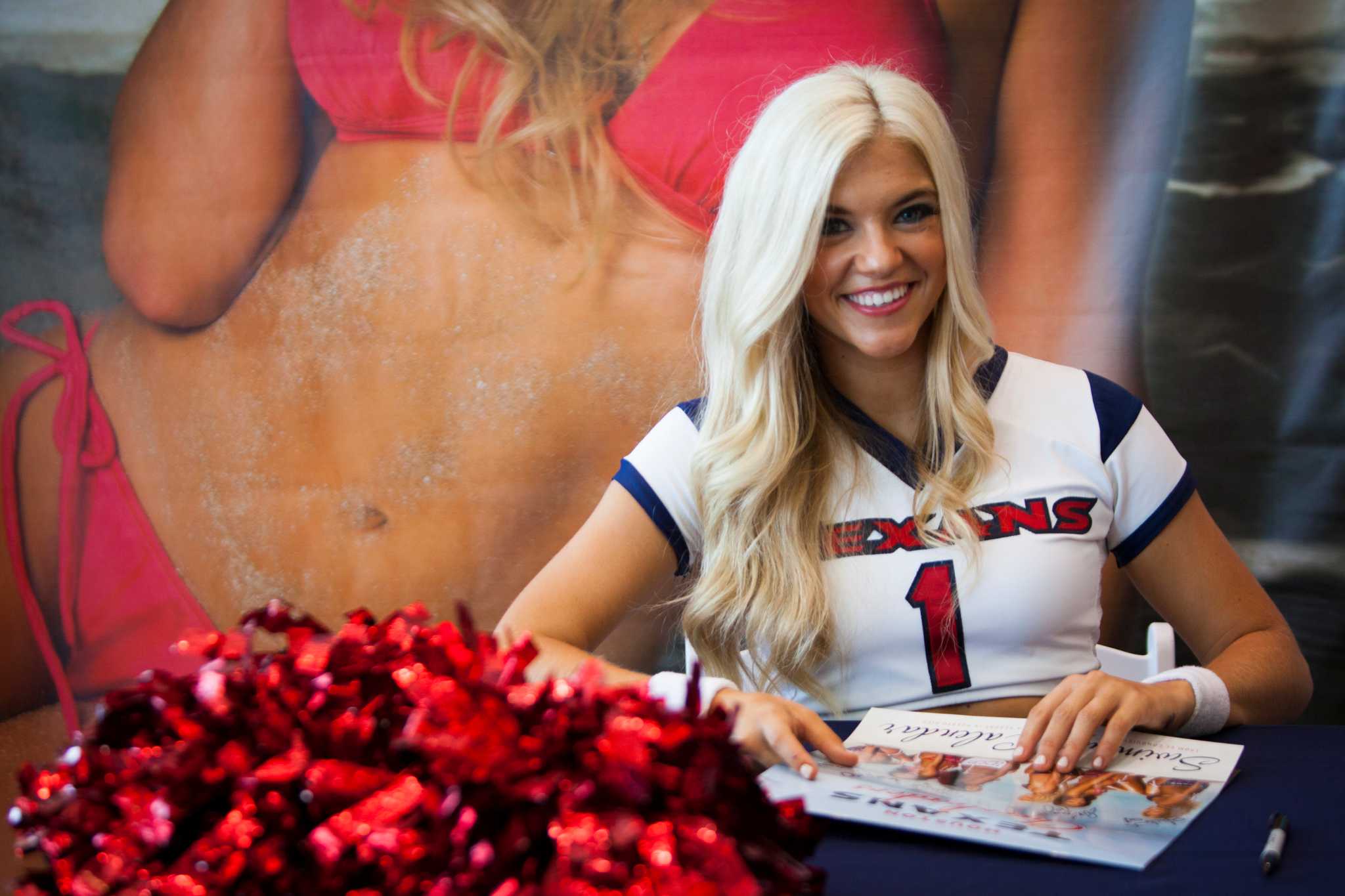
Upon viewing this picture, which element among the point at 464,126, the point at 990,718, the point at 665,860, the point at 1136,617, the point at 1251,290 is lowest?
the point at 1136,617

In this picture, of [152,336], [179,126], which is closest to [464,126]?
[179,126]

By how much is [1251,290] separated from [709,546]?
1.40 m

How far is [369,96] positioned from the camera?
103 inches

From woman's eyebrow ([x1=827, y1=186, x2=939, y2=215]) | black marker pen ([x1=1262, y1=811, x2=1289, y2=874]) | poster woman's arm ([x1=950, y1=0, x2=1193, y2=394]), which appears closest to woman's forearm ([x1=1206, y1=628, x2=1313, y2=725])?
black marker pen ([x1=1262, y1=811, x2=1289, y2=874])

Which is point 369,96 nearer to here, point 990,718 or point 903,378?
point 903,378

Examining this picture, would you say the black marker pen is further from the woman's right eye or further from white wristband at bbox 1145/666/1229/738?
the woman's right eye

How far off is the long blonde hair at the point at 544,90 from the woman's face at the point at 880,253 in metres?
1.00

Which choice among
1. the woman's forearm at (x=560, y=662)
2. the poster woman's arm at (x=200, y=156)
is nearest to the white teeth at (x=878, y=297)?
the woman's forearm at (x=560, y=662)

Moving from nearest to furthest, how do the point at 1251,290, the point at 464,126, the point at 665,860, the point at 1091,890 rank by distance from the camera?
the point at 665,860 < the point at 1091,890 < the point at 1251,290 < the point at 464,126

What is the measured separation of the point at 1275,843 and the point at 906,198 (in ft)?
3.32

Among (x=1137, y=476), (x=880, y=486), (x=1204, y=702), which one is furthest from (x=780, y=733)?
(x=1137, y=476)

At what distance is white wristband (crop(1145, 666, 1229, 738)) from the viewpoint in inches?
49.9

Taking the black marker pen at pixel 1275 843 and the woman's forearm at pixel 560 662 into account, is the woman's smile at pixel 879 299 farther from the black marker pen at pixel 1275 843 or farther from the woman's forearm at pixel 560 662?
the black marker pen at pixel 1275 843

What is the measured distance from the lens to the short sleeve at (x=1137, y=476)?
1.66 meters
